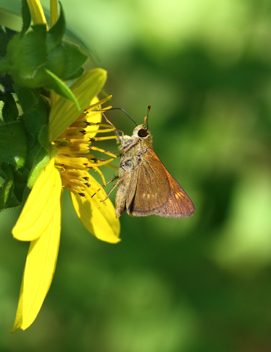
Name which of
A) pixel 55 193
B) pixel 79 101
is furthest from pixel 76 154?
pixel 79 101

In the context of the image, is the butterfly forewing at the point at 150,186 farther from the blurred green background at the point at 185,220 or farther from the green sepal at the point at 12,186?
the blurred green background at the point at 185,220

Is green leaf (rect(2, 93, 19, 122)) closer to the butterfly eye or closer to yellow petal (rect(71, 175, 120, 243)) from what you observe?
yellow petal (rect(71, 175, 120, 243))

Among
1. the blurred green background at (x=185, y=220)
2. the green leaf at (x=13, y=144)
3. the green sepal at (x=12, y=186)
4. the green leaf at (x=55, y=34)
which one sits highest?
the green leaf at (x=55, y=34)

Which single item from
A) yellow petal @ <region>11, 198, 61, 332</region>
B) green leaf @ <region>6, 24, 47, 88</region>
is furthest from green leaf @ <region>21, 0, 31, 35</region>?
yellow petal @ <region>11, 198, 61, 332</region>

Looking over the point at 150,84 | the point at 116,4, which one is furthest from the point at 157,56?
the point at 116,4

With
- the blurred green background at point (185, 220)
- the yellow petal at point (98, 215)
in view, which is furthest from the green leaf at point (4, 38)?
the blurred green background at point (185, 220)

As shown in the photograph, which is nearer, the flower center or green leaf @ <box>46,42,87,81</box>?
green leaf @ <box>46,42,87,81</box>

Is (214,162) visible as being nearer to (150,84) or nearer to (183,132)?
(183,132)
